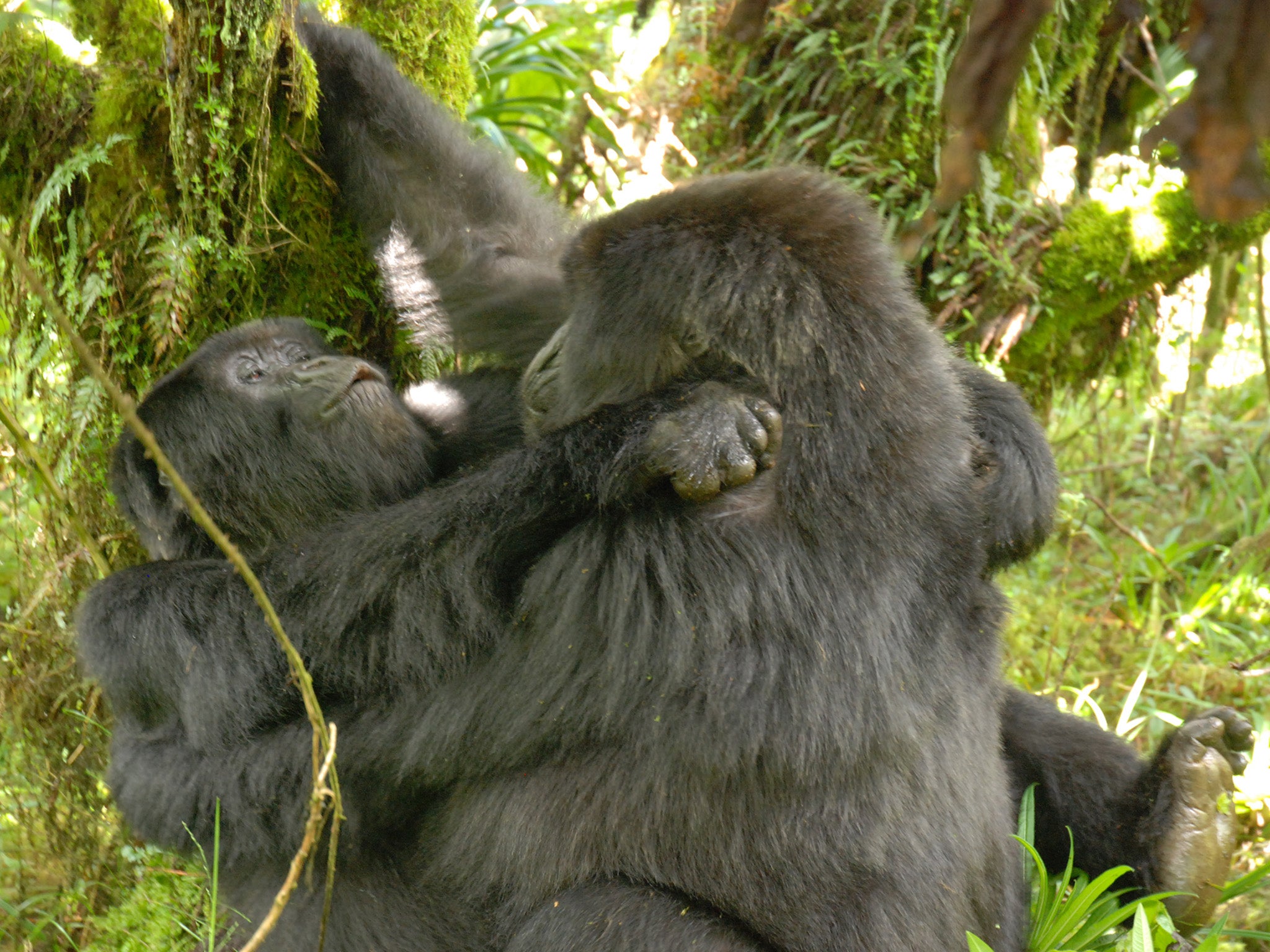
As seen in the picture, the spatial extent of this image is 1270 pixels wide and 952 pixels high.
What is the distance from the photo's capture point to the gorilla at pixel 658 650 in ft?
7.49

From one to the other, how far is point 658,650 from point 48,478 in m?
1.20

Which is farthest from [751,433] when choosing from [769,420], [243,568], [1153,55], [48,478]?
[1153,55]

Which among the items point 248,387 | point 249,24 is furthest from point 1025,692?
point 249,24

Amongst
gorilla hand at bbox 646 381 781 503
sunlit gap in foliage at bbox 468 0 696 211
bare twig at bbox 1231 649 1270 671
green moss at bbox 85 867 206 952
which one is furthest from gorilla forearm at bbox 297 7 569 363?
bare twig at bbox 1231 649 1270 671

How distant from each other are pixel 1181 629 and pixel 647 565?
11.2ft

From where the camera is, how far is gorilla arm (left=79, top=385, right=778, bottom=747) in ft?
7.57

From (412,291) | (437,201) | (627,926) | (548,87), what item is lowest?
(627,926)

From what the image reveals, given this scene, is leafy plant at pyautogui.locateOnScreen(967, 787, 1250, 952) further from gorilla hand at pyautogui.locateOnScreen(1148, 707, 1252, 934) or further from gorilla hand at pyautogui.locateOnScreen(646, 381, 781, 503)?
gorilla hand at pyautogui.locateOnScreen(646, 381, 781, 503)

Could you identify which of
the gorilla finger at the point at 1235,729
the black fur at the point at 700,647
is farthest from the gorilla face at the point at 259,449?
the gorilla finger at the point at 1235,729

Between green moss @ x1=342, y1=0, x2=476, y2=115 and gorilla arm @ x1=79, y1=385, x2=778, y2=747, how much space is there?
1605mm

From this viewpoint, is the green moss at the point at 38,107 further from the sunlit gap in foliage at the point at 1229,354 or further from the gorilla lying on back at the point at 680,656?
the sunlit gap in foliage at the point at 1229,354

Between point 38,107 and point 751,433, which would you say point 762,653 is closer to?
point 751,433

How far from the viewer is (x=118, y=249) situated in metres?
3.00

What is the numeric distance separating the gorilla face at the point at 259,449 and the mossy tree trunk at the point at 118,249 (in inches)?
8.3
